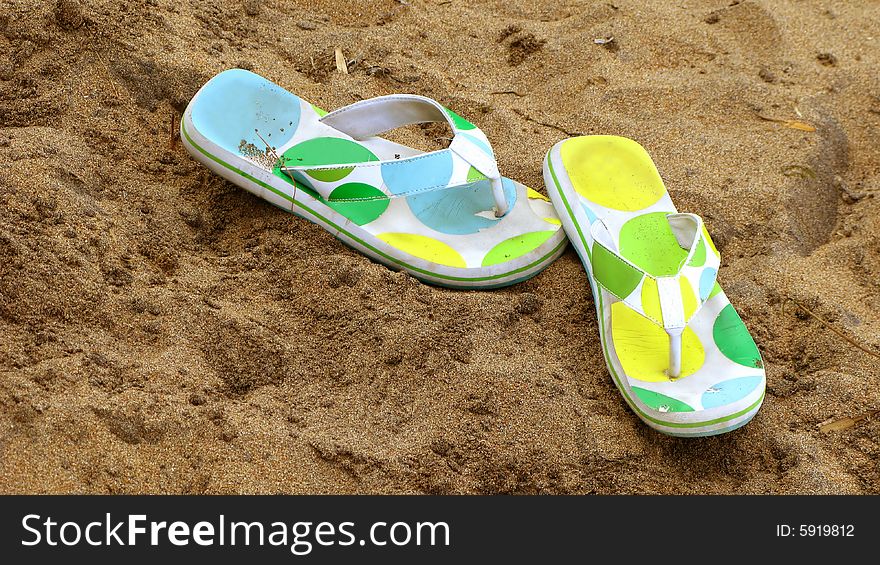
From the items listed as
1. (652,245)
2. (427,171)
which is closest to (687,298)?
(652,245)

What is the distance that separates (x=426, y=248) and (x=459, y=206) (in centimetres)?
17

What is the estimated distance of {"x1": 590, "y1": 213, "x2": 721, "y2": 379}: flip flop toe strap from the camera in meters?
1.86

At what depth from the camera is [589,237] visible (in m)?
2.15

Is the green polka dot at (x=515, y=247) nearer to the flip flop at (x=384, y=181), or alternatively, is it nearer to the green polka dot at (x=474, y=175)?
the flip flop at (x=384, y=181)

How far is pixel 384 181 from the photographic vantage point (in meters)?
2.15

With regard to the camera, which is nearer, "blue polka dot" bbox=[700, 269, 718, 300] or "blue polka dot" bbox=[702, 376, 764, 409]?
"blue polka dot" bbox=[702, 376, 764, 409]

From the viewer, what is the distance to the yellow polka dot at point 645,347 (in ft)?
6.26

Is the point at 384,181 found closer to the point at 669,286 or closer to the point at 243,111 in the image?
the point at 243,111

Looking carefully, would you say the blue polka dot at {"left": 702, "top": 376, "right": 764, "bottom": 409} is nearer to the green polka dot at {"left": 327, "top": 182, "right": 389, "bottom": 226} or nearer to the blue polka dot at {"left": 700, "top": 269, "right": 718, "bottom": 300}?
the blue polka dot at {"left": 700, "top": 269, "right": 718, "bottom": 300}

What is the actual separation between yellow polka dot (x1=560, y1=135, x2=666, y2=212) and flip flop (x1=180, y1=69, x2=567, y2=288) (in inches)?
4.1

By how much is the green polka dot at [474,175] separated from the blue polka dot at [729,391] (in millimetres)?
653

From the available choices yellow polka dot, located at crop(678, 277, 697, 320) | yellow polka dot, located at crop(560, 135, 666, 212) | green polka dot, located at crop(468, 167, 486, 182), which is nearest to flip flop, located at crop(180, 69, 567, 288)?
green polka dot, located at crop(468, 167, 486, 182)

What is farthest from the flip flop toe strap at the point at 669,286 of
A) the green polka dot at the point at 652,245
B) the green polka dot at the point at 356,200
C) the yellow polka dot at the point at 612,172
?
the green polka dot at the point at 356,200

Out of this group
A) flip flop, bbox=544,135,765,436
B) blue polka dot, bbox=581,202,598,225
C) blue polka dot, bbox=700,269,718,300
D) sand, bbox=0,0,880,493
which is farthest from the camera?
blue polka dot, bbox=581,202,598,225
